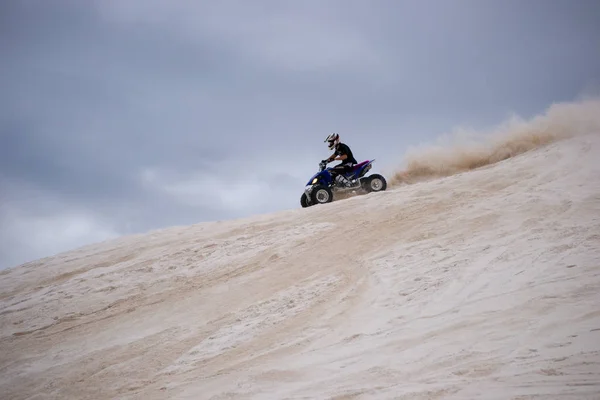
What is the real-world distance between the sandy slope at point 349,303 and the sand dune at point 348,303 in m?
0.03

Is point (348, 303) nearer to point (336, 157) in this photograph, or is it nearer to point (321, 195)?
point (321, 195)

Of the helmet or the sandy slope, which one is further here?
the helmet

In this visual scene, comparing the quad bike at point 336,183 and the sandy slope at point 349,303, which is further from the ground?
the quad bike at point 336,183

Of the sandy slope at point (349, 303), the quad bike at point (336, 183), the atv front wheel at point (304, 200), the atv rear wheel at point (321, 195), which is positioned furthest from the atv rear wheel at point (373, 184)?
the sandy slope at point (349, 303)

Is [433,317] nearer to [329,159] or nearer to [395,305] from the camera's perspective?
[395,305]

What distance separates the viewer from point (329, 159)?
1397cm

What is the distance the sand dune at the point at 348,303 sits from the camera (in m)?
4.82

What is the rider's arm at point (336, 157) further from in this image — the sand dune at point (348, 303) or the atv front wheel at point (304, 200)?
the sand dune at point (348, 303)

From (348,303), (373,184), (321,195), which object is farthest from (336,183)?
(348,303)

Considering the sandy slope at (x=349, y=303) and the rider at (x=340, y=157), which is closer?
the sandy slope at (x=349, y=303)

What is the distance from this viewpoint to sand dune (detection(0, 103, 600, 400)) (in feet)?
15.8

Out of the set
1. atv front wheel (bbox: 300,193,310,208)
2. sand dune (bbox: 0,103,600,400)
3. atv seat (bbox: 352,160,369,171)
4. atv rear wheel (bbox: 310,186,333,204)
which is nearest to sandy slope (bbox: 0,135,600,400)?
sand dune (bbox: 0,103,600,400)

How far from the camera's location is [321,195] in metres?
13.6

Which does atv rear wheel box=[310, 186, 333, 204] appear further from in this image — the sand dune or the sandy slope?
the sandy slope
